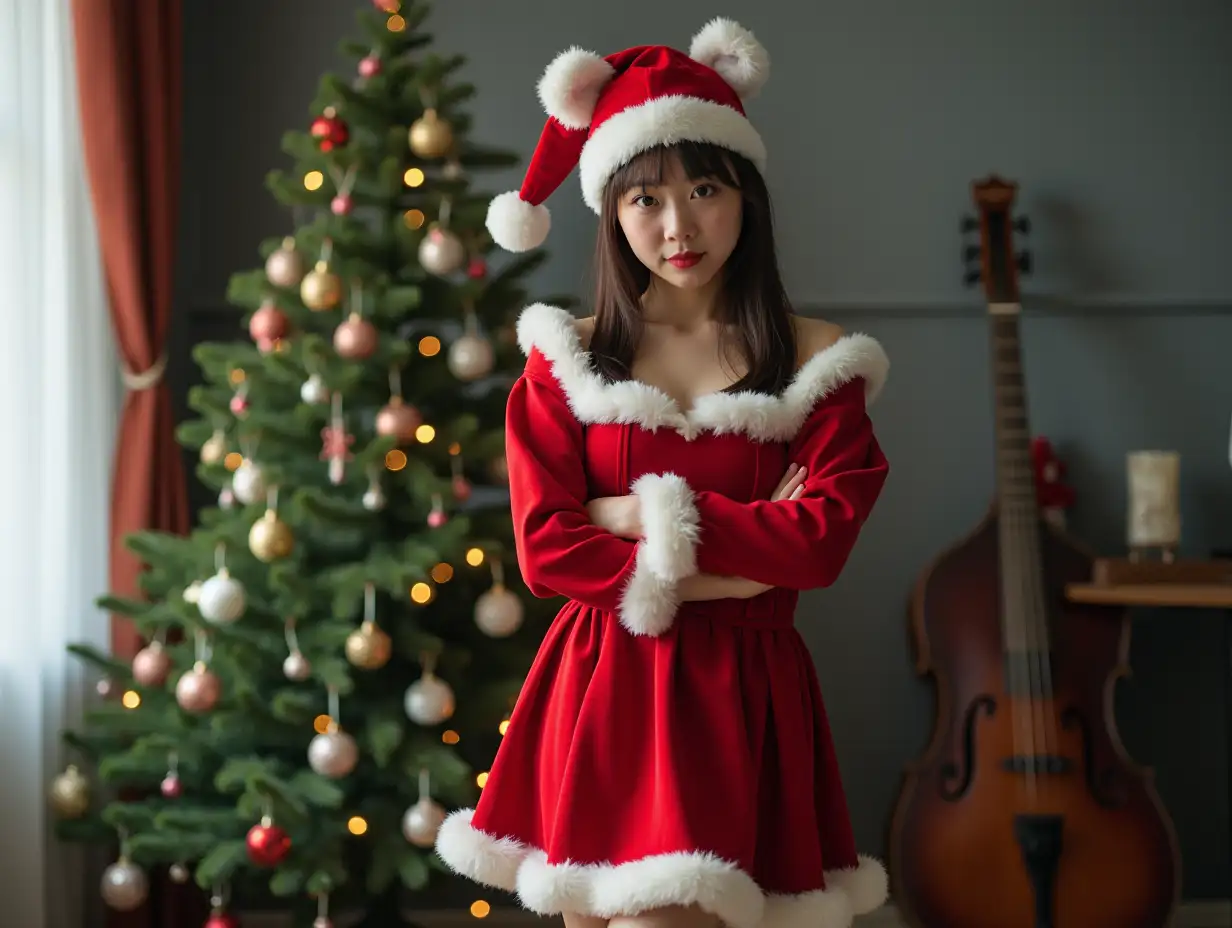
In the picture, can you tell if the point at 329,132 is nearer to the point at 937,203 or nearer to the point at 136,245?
the point at 136,245

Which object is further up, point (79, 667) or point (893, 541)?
point (893, 541)

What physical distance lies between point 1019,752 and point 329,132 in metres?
1.86

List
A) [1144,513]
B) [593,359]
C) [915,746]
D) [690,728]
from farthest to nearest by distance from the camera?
[915,746]
[1144,513]
[593,359]
[690,728]

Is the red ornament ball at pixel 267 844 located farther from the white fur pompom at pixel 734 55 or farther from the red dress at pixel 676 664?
the white fur pompom at pixel 734 55

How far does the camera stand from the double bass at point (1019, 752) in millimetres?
2615

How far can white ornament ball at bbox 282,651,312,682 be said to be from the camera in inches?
92.0

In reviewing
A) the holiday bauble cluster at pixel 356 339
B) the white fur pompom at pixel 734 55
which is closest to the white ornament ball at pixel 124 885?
the holiday bauble cluster at pixel 356 339

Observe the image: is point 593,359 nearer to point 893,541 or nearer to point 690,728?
point 690,728

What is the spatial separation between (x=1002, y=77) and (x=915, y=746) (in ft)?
5.42

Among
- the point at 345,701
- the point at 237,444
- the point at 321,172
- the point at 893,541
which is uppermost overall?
the point at 321,172

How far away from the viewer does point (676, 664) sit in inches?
59.4

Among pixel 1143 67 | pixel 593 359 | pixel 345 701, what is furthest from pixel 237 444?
pixel 1143 67

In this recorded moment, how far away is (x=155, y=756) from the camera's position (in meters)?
2.42

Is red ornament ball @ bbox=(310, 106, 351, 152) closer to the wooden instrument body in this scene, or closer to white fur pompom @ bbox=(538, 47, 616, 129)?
white fur pompom @ bbox=(538, 47, 616, 129)
